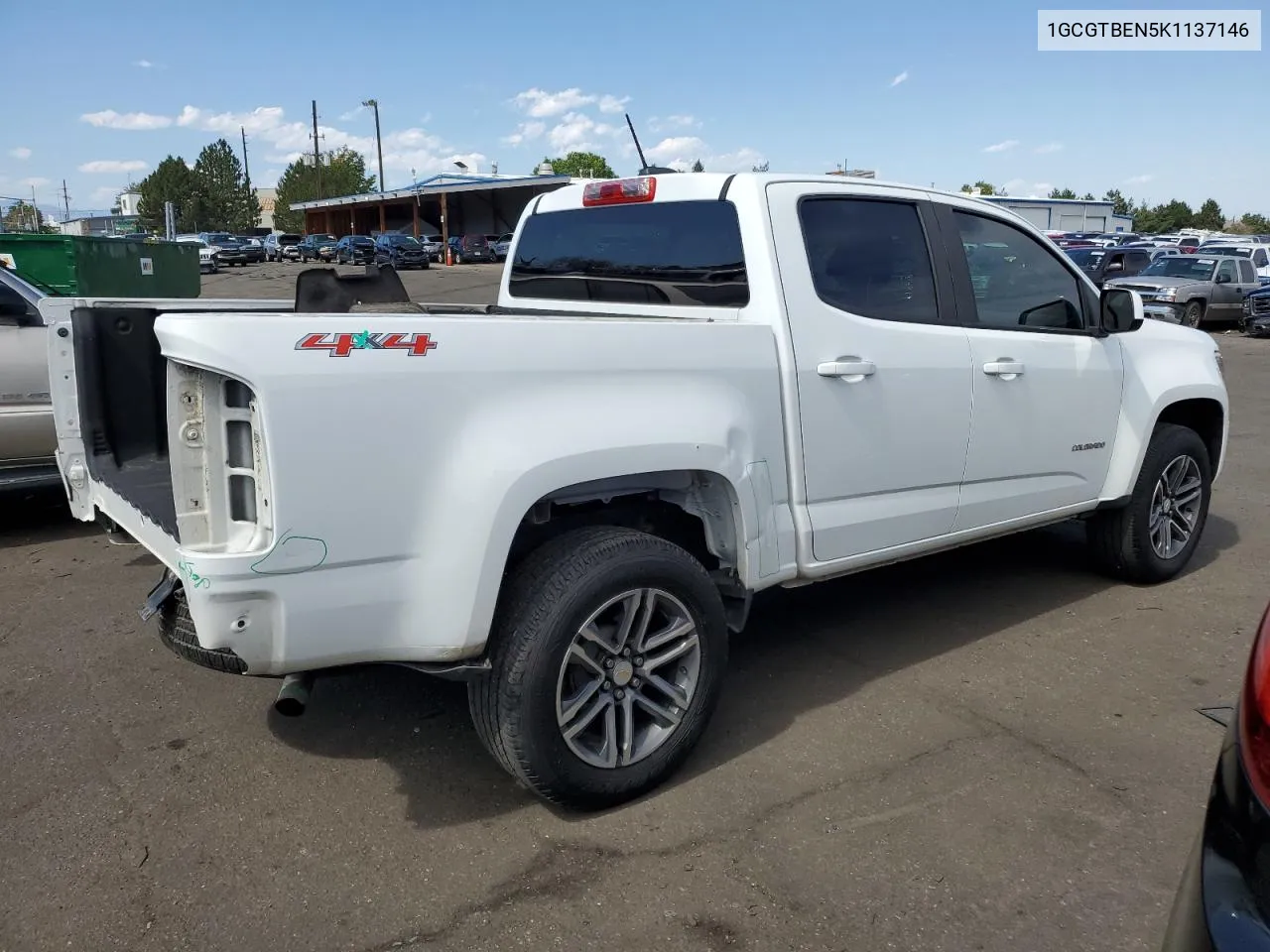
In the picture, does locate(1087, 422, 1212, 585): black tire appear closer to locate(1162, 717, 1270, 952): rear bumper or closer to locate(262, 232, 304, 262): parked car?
locate(1162, 717, 1270, 952): rear bumper

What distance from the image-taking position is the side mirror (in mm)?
4684

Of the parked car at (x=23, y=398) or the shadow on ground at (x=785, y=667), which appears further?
the parked car at (x=23, y=398)

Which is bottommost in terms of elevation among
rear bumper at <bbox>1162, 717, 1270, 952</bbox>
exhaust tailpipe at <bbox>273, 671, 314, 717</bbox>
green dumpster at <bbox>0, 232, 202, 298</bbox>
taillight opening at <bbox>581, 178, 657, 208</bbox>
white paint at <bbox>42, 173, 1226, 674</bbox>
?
exhaust tailpipe at <bbox>273, 671, 314, 717</bbox>

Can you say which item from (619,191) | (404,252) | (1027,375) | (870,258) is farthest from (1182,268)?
(404,252)

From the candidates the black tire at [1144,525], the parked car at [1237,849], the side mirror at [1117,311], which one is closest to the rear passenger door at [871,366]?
the side mirror at [1117,311]

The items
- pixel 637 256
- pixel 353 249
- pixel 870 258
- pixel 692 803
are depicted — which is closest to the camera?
pixel 692 803

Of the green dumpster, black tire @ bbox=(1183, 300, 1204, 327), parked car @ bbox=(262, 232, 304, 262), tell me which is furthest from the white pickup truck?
parked car @ bbox=(262, 232, 304, 262)

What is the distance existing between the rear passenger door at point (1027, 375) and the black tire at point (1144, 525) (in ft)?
1.09

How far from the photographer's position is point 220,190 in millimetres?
85688

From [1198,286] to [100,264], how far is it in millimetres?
20860

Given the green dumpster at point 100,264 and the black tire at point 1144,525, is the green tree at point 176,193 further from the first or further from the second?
the black tire at point 1144,525

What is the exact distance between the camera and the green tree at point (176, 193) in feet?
273

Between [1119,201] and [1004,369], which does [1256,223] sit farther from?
[1004,369]

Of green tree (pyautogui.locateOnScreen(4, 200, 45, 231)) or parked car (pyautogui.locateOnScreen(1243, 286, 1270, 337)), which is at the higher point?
green tree (pyautogui.locateOnScreen(4, 200, 45, 231))
